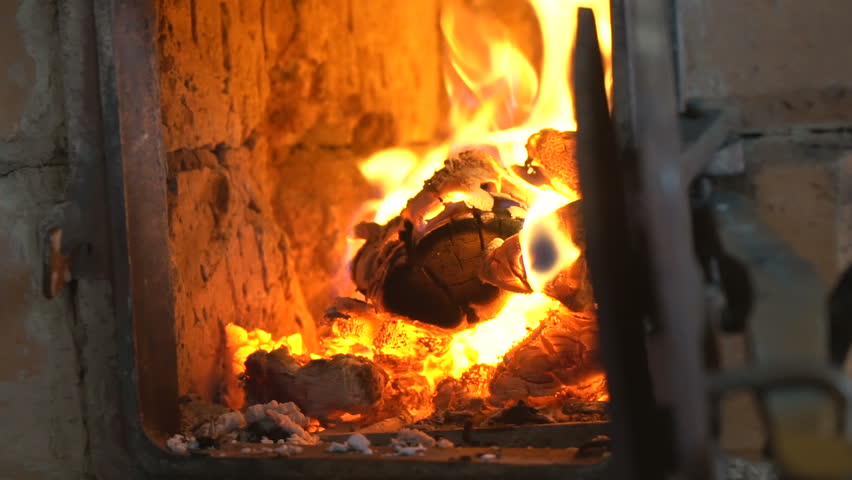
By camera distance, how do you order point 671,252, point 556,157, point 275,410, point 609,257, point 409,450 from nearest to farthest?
1. point 671,252
2. point 609,257
3. point 409,450
4. point 275,410
5. point 556,157

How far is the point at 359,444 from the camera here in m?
1.69

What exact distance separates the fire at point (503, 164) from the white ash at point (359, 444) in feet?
1.71

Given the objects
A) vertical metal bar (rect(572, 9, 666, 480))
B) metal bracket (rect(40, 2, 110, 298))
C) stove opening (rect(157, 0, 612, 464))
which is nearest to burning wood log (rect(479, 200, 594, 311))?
stove opening (rect(157, 0, 612, 464))

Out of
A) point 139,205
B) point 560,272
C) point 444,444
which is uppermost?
Result: point 139,205

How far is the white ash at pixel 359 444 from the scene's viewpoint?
1685 mm

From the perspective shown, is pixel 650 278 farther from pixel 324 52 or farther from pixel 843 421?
pixel 324 52

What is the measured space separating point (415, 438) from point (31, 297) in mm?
749

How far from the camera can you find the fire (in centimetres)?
214

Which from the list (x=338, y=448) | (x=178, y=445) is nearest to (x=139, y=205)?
(x=178, y=445)

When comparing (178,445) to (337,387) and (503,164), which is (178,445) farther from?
(503,164)

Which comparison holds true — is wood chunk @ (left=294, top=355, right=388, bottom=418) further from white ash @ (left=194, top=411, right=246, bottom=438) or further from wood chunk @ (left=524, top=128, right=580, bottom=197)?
wood chunk @ (left=524, top=128, right=580, bottom=197)

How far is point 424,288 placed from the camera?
228cm

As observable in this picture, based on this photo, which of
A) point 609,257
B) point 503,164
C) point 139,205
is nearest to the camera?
point 609,257

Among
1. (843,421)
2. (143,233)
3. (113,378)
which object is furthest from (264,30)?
(843,421)
